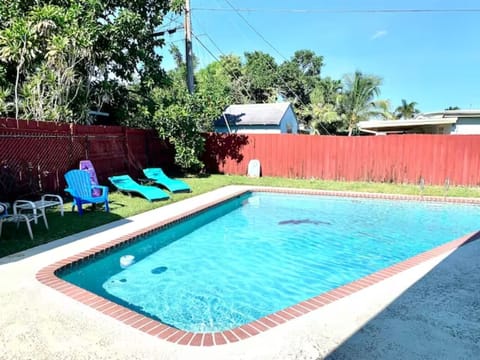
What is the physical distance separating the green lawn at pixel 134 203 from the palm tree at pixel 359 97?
540 inches

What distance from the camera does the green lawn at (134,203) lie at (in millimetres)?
5711

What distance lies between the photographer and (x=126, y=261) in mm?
5465

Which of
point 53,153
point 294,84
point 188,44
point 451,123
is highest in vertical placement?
point 294,84

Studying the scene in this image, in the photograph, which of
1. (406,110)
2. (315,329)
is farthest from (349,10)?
(406,110)

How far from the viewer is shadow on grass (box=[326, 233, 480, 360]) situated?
8.82 ft

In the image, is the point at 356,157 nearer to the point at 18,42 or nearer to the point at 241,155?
the point at 241,155

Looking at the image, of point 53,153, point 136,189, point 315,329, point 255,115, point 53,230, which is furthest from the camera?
point 255,115

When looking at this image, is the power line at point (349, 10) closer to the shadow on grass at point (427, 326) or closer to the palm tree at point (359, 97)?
the palm tree at point (359, 97)

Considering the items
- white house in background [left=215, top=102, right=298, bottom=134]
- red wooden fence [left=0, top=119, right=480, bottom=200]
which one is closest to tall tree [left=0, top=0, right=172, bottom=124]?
red wooden fence [left=0, top=119, right=480, bottom=200]

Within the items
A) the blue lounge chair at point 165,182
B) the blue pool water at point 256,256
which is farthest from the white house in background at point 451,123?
the blue lounge chair at point 165,182

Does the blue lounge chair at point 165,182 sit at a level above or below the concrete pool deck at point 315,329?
above

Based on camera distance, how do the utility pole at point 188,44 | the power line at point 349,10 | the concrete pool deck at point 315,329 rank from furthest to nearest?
1. the power line at point 349,10
2. the utility pole at point 188,44
3. the concrete pool deck at point 315,329

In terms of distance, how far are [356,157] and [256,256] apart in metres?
8.63

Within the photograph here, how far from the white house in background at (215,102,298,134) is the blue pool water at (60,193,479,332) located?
10051mm
